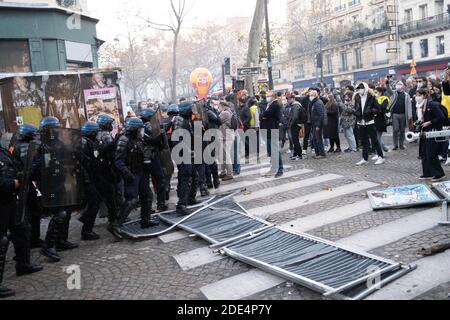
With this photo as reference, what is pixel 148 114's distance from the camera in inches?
297

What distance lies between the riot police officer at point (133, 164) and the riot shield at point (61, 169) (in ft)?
2.01

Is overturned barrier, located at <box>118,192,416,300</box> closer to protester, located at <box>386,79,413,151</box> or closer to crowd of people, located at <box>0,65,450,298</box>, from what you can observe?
crowd of people, located at <box>0,65,450,298</box>

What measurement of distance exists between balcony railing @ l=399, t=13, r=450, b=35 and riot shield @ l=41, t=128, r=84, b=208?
43.3 metres

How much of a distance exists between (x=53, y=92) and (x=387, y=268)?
28.4ft

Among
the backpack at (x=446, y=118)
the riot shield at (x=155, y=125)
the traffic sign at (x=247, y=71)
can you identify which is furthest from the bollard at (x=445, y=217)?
the traffic sign at (x=247, y=71)

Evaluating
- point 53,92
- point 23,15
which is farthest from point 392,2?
point 53,92

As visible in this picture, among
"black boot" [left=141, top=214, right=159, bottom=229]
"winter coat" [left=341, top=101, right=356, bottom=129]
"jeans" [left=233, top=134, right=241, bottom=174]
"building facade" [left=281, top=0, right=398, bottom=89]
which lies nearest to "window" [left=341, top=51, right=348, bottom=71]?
"building facade" [left=281, top=0, right=398, bottom=89]

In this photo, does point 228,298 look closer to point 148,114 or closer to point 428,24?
point 148,114

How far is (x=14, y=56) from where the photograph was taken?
14.7 meters

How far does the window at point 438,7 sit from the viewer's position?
42.1 meters

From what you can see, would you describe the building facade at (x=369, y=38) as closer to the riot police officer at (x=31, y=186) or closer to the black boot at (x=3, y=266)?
the riot police officer at (x=31, y=186)

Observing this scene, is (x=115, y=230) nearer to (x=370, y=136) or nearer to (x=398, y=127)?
(x=370, y=136)

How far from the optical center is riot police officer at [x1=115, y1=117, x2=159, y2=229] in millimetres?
6562

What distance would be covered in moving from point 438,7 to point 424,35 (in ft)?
9.42
